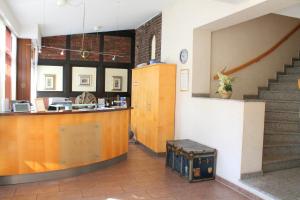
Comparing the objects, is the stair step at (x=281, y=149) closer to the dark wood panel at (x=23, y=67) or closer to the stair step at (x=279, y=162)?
the stair step at (x=279, y=162)

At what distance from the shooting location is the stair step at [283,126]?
522cm

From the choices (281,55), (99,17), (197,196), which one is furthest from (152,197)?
(99,17)

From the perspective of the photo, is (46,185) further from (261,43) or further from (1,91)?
(261,43)

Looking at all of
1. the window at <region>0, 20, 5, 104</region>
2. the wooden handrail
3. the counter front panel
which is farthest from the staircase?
the window at <region>0, 20, 5, 104</region>

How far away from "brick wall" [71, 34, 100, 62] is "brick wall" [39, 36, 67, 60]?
31 centimetres

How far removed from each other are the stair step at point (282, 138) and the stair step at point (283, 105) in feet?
2.02

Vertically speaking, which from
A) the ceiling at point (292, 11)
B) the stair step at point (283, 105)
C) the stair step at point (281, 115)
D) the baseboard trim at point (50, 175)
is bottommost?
the baseboard trim at point (50, 175)

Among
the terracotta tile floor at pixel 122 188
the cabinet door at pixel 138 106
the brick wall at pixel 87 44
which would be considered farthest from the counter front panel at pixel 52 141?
the brick wall at pixel 87 44

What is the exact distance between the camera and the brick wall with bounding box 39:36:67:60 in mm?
8930

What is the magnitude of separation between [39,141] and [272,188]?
11.4 feet

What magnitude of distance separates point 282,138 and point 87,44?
6.95m

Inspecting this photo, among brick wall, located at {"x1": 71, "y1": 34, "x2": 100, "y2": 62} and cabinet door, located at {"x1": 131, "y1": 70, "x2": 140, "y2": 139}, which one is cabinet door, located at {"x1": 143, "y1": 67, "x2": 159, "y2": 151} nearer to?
cabinet door, located at {"x1": 131, "y1": 70, "x2": 140, "y2": 139}

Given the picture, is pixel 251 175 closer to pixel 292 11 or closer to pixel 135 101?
pixel 292 11

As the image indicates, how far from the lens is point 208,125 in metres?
4.80
